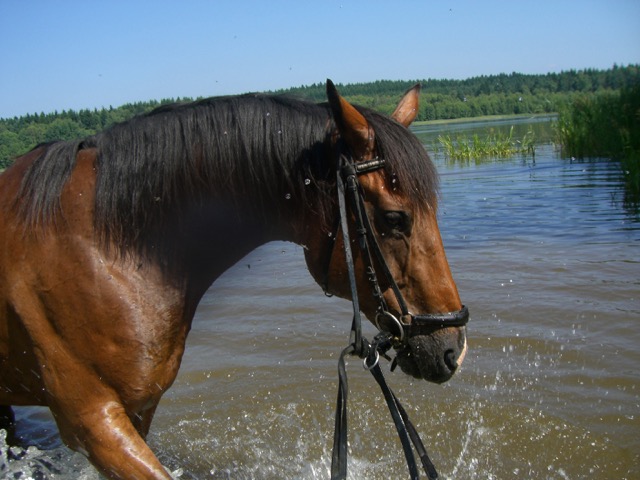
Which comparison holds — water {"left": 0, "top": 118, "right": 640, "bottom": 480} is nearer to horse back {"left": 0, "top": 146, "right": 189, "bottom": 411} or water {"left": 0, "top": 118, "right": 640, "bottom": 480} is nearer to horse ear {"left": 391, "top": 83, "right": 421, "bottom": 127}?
horse back {"left": 0, "top": 146, "right": 189, "bottom": 411}

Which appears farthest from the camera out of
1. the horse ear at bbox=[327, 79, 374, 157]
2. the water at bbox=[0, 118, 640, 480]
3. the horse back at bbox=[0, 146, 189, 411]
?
the water at bbox=[0, 118, 640, 480]

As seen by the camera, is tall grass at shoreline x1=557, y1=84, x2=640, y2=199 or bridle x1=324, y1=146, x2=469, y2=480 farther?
tall grass at shoreline x1=557, y1=84, x2=640, y2=199

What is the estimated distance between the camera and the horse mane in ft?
8.41

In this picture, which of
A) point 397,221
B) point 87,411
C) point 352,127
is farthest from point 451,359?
A: point 87,411

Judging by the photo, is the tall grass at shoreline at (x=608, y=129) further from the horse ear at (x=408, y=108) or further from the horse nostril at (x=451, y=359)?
the horse nostril at (x=451, y=359)

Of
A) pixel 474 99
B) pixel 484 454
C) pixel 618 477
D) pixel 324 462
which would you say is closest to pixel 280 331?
pixel 324 462

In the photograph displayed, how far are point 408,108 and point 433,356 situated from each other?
1.24m

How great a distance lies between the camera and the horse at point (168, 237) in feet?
8.02

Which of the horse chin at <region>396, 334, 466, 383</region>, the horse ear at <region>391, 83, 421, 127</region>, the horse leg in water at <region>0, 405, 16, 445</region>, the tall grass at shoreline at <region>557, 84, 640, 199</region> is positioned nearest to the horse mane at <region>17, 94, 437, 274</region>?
the horse ear at <region>391, 83, 421, 127</region>

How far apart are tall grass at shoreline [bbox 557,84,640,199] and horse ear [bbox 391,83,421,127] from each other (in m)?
10.1

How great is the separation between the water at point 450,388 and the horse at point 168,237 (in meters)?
1.25

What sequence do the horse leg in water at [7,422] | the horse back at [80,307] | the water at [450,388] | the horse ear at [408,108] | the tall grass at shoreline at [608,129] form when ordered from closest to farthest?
the horse back at [80,307] < the horse ear at [408,108] < the horse leg in water at [7,422] < the water at [450,388] < the tall grass at shoreline at [608,129]

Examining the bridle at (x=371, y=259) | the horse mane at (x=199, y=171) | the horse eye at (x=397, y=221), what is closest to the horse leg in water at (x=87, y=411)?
the horse mane at (x=199, y=171)

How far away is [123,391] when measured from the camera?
249 cm
